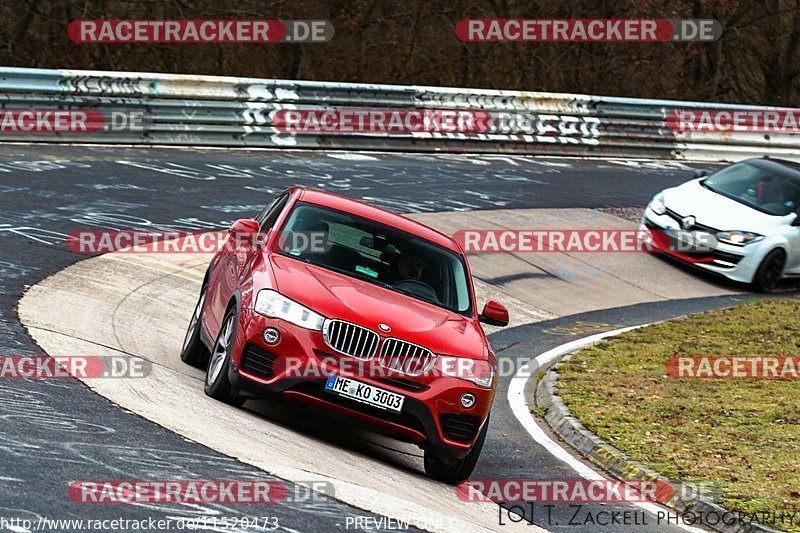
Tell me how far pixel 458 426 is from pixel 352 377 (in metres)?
0.80

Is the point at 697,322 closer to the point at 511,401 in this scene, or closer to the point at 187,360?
the point at 511,401

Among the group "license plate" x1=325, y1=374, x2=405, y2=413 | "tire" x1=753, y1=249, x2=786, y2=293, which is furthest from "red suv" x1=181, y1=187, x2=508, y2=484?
"tire" x1=753, y1=249, x2=786, y2=293

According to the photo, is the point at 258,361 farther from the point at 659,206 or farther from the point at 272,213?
the point at 659,206

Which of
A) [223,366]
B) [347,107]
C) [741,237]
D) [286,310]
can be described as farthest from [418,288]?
[347,107]

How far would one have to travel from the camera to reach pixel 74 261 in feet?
43.1

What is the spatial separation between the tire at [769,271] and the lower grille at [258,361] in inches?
455

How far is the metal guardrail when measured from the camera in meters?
19.6

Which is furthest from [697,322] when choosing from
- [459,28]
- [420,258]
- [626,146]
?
[459,28]

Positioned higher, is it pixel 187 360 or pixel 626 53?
pixel 626 53

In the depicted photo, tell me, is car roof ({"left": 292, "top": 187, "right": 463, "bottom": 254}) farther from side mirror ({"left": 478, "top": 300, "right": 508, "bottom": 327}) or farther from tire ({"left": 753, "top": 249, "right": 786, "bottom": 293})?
tire ({"left": 753, "top": 249, "right": 786, "bottom": 293})

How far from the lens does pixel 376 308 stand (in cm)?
841

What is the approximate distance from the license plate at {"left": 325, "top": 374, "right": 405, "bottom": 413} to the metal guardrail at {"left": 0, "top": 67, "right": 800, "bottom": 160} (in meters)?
12.5

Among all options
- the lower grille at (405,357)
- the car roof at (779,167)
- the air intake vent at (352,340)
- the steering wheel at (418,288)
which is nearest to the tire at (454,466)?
the lower grille at (405,357)

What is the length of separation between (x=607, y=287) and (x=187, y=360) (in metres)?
8.51
